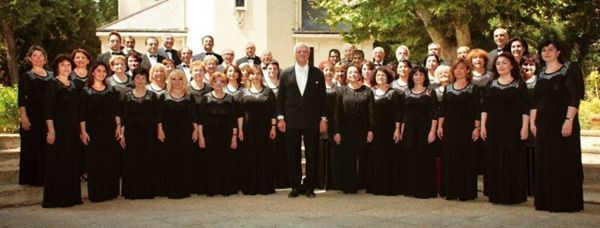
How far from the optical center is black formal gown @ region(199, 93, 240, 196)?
10.1 metres

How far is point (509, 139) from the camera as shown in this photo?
895 centimetres

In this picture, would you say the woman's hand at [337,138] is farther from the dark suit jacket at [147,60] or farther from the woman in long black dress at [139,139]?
the dark suit jacket at [147,60]

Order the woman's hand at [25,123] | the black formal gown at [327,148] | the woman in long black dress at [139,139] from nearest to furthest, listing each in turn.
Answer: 1. the woman's hand at [25,123]
2. the woman in long black dress at [139,139]
3. the black formal gown at [327,148]

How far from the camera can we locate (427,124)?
9.95 meters

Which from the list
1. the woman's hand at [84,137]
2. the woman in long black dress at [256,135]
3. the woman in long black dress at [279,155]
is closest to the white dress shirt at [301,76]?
the woman in long black dress at [256,135]

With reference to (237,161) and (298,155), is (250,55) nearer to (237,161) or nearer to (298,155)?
(237,161)

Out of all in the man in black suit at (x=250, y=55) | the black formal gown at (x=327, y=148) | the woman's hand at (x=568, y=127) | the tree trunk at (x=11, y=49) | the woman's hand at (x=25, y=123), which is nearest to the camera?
the woman's hand at (x=568, y=127)

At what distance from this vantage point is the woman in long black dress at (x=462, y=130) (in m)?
9.39

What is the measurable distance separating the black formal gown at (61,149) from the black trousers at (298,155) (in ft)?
9.77

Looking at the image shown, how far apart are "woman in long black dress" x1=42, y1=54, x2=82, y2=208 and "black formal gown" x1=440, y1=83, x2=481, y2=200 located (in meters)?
5.16

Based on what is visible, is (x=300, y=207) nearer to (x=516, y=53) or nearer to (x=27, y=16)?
(x=516, y=53)

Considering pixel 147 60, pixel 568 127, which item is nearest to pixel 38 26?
pixel 147 60

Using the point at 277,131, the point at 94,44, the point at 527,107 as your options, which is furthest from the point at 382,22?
the point at 94,44

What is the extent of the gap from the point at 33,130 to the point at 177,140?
6.61 feet
